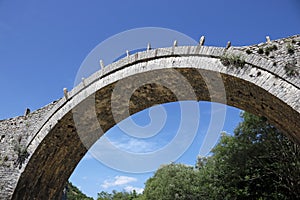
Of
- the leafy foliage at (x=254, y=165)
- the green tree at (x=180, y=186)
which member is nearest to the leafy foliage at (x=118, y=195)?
the green tree at (x=180, y=186)

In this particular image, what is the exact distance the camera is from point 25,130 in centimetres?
1131

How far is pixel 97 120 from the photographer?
36.6 ft

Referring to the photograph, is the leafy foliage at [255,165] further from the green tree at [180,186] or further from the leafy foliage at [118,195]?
the leafy foliage at [118,195]

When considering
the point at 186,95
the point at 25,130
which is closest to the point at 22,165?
the point at 25,130

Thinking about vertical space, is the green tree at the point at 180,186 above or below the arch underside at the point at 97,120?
above

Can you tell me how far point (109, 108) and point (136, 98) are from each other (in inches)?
41.6

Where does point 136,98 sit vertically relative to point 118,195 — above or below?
below

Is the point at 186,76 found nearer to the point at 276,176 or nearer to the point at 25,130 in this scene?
the point at 25,130

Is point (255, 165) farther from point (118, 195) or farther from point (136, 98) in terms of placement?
point (118, 195)

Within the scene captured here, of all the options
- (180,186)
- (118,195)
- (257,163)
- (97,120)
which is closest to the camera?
(97,120)

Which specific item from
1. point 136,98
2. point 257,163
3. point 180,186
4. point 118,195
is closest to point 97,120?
point 136,98

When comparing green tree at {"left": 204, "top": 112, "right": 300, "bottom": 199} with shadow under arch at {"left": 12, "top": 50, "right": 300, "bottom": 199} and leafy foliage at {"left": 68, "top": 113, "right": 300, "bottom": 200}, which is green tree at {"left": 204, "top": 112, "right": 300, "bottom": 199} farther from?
shadow under arch at {"left": 12, "top": 50, "right": 300, "bottom": 199}

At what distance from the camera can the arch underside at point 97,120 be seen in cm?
799

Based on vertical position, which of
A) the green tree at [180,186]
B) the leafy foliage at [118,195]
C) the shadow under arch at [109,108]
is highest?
the leafy foliage at [118,195]
